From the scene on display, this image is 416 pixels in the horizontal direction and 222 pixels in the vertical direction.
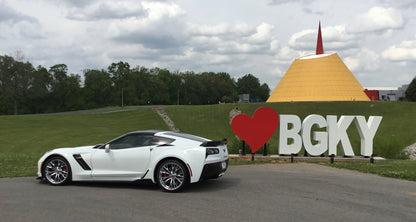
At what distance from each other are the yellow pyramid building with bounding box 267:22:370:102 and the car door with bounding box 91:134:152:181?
53.3 metres

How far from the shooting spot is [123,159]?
9.32 metres

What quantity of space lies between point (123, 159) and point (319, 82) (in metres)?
55.8

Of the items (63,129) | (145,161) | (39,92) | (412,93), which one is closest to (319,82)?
(412,93)

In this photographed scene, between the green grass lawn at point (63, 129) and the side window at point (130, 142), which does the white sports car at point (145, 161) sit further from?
the green grass lawn at point (63, 129)

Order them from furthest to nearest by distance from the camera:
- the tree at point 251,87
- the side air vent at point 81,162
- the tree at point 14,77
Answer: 1. the tree at point 251,87
2. the tree at point 14,77
3. the side air vent at point 81,162

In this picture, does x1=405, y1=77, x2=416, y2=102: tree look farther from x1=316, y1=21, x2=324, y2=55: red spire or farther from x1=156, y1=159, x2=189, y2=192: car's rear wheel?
x1=156, y1=159, x2=189, y2=192: car's rear wheel

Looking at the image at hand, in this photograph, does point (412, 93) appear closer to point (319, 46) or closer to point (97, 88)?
point (319, 46)

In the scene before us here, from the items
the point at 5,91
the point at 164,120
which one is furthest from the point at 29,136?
the point at 5,91

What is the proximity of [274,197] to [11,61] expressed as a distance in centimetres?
9199

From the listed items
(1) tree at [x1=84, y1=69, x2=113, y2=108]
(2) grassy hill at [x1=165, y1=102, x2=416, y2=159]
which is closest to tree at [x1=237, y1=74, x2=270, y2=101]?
(1) tree at [x1=84, y1=69, x2=113, y2=108]

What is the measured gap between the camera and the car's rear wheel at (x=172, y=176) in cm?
874

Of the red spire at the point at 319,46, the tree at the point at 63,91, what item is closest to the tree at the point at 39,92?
the tree at the point at 63,91

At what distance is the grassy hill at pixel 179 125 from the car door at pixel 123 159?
11232 millimetres

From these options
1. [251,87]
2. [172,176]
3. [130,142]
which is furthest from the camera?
[251,87]
